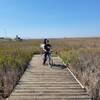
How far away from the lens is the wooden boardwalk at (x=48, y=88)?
955 centimetres

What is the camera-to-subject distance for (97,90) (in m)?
9.71

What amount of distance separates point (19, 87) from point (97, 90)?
3.06 meters

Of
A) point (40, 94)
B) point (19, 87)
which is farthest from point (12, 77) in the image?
point (40, 94)

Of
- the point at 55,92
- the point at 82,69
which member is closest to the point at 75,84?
the point at 55,92

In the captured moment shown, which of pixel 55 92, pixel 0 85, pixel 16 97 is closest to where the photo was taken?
pixel 16 97

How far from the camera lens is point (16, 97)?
31.3 feet

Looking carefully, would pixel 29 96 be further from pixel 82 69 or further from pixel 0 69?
pixel 82 69

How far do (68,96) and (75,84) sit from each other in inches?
83.3

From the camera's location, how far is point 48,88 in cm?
1084

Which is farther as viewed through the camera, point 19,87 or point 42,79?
point 42,79

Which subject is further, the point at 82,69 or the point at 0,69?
the point at 82,69

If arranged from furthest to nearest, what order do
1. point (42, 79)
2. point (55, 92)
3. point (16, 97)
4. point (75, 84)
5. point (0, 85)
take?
point (42, 79)
point (75, 84)
point (0, 85)
point (55, 92)
point (16, 97)

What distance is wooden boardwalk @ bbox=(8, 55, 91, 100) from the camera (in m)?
9.55

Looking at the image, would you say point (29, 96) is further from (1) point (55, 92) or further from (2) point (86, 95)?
(2) point (86, 95)
